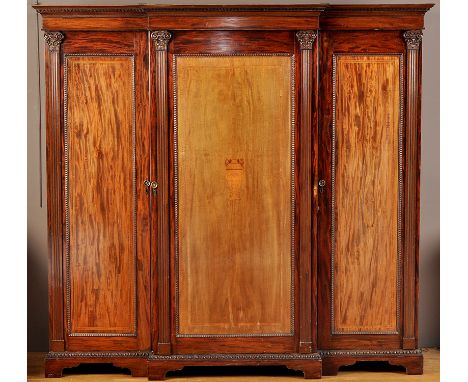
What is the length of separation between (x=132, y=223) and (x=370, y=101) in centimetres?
144

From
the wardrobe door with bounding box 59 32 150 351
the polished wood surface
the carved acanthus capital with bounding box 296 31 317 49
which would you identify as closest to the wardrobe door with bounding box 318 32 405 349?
the carved acanthus capital with bounding box 296 31 317 49

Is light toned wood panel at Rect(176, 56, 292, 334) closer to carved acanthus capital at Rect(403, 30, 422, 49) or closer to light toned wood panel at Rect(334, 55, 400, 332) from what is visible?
light toned wood panel at Rect(334, 55, 400, 332)

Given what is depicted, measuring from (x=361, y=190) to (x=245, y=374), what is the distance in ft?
3.94

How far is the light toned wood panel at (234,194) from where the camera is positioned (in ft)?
13.2

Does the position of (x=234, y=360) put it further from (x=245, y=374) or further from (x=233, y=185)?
(x=233, y=185)

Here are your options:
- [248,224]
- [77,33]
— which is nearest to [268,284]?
[248,224]

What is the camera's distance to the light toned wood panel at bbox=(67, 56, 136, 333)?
4.10 metres

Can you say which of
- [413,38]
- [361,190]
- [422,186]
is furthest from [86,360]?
[413,38]

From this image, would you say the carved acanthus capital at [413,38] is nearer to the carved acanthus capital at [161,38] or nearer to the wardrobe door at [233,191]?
the wardrobe door at [233,191]

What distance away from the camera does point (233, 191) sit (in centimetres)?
406

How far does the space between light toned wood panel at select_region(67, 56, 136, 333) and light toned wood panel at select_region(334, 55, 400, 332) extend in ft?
3.73

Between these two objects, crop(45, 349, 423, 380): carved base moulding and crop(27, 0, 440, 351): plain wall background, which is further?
crop(27, 0, 440, 351): plain wall background

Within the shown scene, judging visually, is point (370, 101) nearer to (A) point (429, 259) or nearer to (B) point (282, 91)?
(B) point (282, 91)

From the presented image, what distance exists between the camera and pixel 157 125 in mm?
4047
